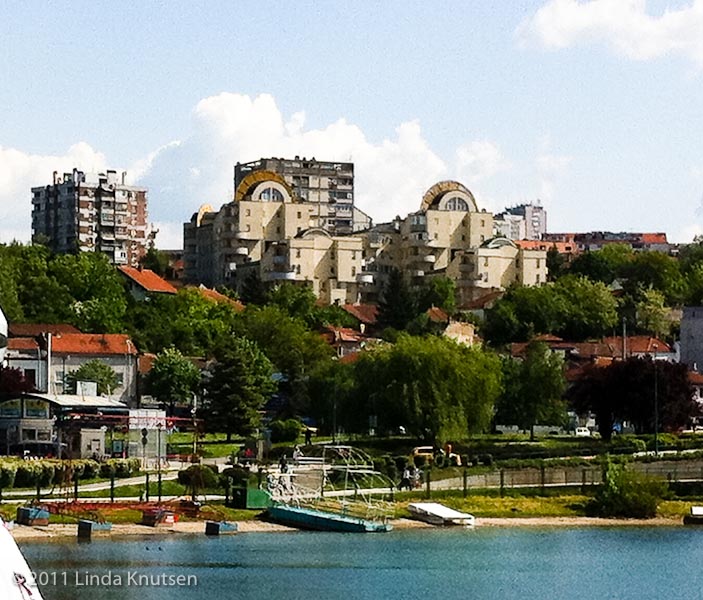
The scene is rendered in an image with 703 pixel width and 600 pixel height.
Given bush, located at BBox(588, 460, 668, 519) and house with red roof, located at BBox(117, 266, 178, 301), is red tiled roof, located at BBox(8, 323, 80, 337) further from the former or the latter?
bush, located at BBox(588, 460, 668, 519)

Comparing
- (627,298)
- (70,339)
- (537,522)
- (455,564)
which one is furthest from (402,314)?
(455,564)

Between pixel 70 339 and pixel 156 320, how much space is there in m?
19.0

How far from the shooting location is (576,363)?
125 metres

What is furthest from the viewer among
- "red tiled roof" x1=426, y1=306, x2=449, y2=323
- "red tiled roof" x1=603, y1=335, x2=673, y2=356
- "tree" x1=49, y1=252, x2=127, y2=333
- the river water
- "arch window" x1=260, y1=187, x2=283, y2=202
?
"arch window" x1=260, y1=187, x2=283, y2=202

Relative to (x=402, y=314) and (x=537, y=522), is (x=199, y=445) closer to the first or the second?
(x=537, y=522)

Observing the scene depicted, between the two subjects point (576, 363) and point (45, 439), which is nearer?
point (45, 439)

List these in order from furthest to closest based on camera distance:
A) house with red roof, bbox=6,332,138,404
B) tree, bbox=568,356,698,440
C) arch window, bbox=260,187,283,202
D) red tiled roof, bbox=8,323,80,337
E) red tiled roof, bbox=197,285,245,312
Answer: arch window, bbox=260,187,283,202 < red tiled roof, bbox=197,285,245,312 < red tiled roof, bbox=8,323,80,337 < house with red roof, bbox=6,332,138,404 < tree, bbox=568,356,698,440

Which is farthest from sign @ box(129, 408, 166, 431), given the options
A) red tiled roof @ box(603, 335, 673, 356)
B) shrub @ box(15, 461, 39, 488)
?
red tiled roof @ box(603, 335, 673, 356)

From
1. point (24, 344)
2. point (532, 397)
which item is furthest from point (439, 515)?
point (24, 344)

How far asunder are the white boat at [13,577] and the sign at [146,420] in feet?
228

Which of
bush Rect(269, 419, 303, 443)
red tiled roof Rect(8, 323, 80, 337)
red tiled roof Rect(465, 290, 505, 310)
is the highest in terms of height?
red tiled roof Rect(465, 290, 505, 310)

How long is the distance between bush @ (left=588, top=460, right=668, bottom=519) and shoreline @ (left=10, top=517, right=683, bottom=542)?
51cm

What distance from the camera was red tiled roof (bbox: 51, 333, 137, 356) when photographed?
10894cm

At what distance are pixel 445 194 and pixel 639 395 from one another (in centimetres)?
9234
